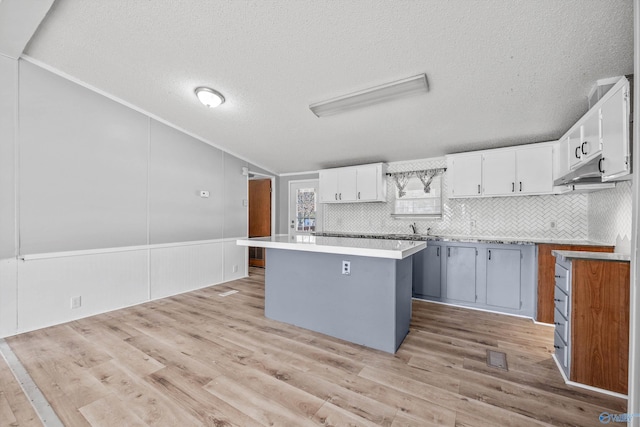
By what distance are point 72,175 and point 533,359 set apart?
17.0 ft

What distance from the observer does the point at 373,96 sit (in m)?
2.79

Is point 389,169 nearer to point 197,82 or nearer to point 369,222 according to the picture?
point 369,222

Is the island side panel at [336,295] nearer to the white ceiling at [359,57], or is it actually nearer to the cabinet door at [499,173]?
the white ceiling at [359,57]

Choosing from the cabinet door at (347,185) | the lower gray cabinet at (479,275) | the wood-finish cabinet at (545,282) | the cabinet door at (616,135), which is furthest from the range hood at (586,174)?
the cabinet door at (347,185)

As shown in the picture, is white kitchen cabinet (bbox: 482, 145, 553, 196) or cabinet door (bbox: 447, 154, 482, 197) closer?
white kitchen cabinet (bbox: 482, 145, 553, 196)

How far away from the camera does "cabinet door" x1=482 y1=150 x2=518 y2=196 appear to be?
3.54m

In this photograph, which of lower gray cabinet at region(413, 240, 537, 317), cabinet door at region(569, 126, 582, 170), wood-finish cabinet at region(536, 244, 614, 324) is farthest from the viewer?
lower gray cabinet at region(413, 240, 537, 317)

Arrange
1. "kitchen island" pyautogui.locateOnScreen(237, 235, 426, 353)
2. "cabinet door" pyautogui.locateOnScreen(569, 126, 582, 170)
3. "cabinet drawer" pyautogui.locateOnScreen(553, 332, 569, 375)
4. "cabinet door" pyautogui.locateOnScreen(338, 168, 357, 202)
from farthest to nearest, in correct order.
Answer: "cabinet door" pyautogui.locateOnScreen(338, 168, 357, 202)
"cabinet door" pyautogui.locateOnScreen(569, 126, 582, 170)
"kitchen island" pyautogui.locateOnScreen(237, 235, 426, 353)
"cabinet drawer" pyautogui.locateOnScreen(553, 332, 569, 375)

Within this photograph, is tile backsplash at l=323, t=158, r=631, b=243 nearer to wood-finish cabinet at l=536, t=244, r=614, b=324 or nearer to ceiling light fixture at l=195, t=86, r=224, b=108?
wood-finish cabinet at l=536, t=244, r=614, b=324

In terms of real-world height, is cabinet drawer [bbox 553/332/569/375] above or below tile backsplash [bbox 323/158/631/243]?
below

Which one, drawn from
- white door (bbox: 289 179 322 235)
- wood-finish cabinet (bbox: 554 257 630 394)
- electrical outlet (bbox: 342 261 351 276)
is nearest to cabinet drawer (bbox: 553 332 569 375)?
wood-finish cabinet (bbox: 554 257 630 394)

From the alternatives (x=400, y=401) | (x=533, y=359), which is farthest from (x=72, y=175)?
(x=533, y=359)

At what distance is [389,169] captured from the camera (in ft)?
15.8

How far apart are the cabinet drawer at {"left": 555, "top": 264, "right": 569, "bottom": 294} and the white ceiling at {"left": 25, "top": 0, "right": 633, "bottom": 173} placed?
5.38ft
